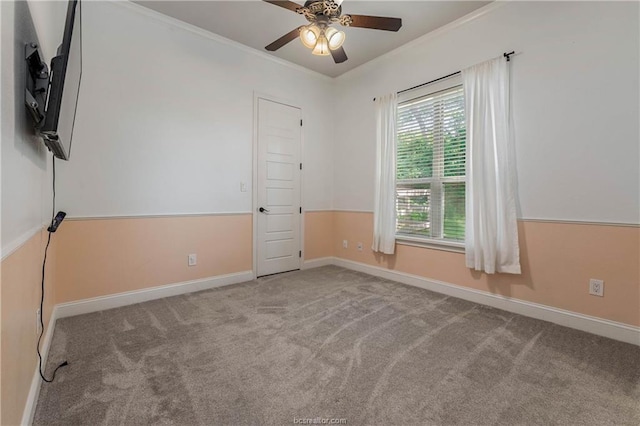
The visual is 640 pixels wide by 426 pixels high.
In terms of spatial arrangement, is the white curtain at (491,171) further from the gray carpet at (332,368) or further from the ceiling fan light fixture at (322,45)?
the ceiling fan light fixture at (322,45)

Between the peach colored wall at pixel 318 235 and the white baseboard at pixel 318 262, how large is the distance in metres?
0.05

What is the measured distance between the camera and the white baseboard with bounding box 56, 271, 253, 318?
255 cm

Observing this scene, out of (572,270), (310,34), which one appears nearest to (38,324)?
(310,34)

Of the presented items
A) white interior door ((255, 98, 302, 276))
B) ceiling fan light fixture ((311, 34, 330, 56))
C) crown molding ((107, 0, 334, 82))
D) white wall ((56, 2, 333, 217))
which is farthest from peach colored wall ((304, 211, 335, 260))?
ceiling fan light fixture ((311, 34, 330, 56))

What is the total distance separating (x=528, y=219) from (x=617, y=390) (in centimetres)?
138

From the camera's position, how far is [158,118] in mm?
2957

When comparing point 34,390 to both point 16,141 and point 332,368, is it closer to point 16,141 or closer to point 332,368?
point 16,141

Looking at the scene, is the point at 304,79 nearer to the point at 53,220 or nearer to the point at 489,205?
the point at 489,205

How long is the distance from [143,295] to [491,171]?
12.0 ft

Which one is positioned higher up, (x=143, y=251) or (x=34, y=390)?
(x=143, y=251)

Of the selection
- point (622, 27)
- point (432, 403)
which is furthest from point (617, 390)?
point (622, 27)

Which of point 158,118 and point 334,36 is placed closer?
point 334,36

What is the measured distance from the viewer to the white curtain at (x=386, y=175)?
11.9 feet

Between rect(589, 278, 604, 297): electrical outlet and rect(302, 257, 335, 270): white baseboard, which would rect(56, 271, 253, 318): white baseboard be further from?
rect(589, 278, 604, 297): electrical outlet
